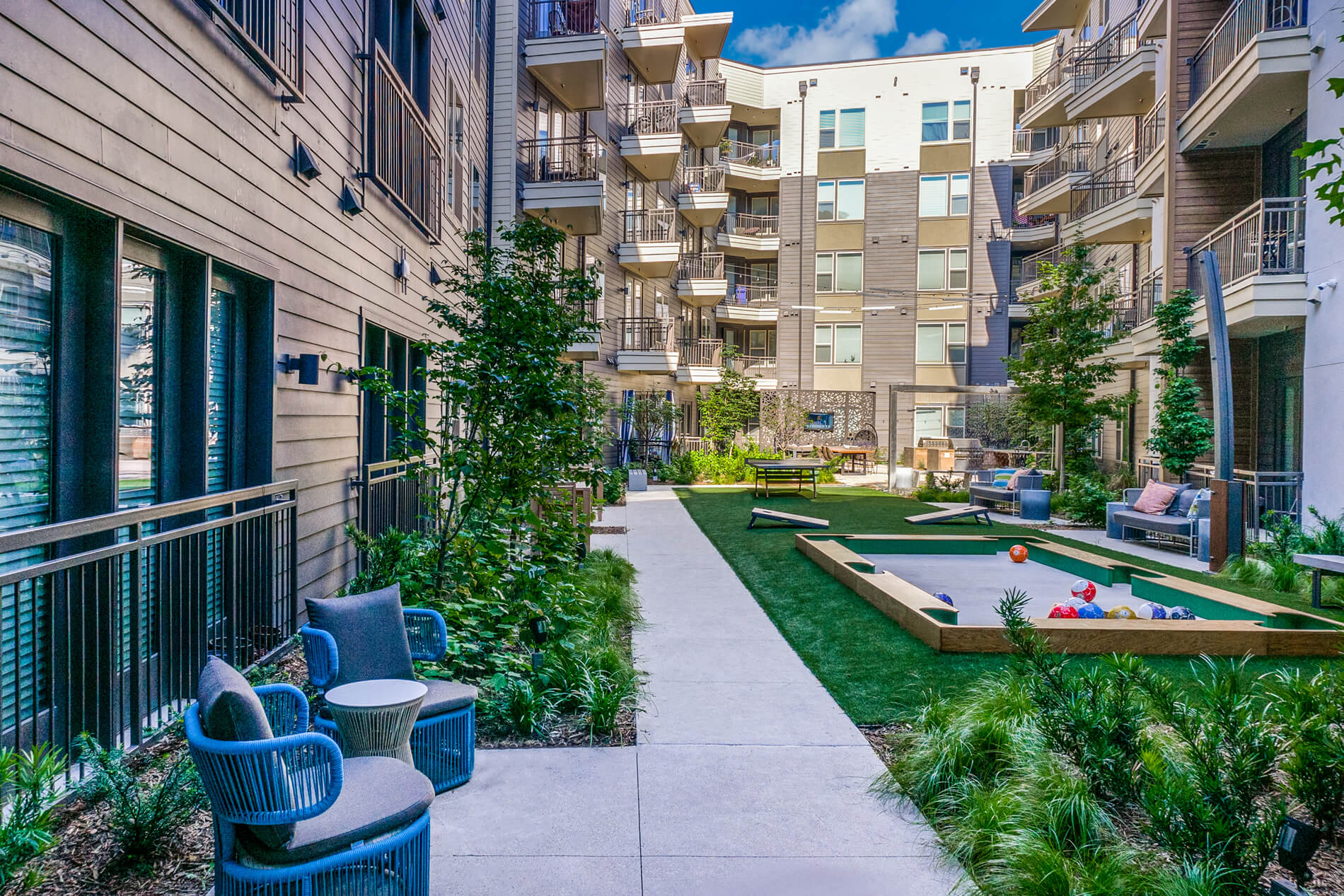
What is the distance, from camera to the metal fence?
10.6 feet

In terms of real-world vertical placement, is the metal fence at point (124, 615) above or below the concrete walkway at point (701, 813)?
above

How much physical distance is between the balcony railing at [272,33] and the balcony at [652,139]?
56.2ft

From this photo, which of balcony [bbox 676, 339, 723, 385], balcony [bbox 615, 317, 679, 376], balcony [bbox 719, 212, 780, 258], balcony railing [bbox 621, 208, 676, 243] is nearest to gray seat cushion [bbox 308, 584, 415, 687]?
balcony [bbox 615, 317, 679, 376]

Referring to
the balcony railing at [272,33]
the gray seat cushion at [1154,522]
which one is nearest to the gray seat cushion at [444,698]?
the balcony railing at [272,33]

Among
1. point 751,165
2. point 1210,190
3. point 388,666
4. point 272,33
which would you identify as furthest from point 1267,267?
point 751,165

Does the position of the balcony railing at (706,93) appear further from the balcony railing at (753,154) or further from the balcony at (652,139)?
the balcony railing at (753,154)

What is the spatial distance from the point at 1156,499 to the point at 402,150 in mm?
11721

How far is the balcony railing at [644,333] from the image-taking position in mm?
22812

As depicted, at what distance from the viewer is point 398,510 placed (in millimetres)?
9523

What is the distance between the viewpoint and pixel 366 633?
382 cm

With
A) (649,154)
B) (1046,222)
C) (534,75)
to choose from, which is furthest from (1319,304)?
(1046,222)

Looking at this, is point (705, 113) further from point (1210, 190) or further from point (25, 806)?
point (25, 806)

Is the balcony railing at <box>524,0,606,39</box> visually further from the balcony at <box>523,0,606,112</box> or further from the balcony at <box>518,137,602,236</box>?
the balcony at <box>518,137,602,236</box>

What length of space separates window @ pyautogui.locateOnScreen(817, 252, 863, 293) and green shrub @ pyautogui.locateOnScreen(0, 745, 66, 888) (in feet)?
103
